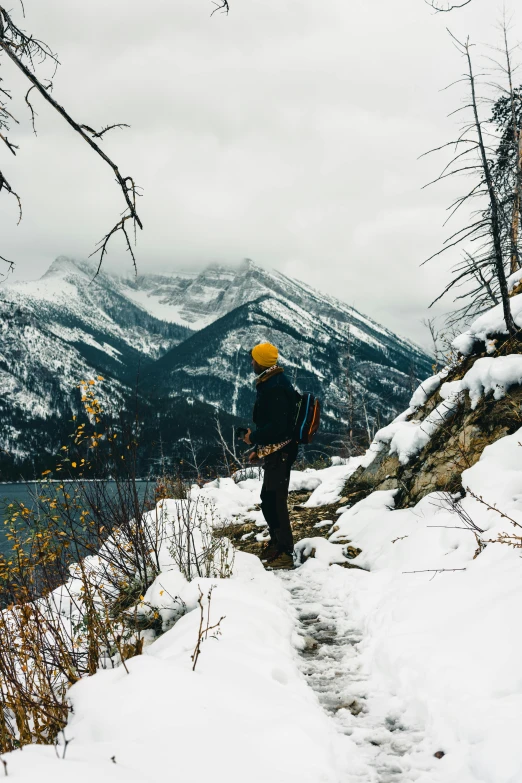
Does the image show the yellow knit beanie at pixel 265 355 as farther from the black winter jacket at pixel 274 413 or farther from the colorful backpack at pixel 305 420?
the colorful backpack at pixel 305 420

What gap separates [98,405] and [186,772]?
2.41 m

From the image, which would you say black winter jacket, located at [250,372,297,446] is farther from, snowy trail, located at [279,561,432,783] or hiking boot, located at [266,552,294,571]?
snowy trail, located at [279,561,432,783]

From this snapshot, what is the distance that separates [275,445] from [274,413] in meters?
0.40

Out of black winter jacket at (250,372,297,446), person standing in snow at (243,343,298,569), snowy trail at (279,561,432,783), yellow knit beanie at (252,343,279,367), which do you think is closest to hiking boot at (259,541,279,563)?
person standing in snow at (243,343,298,569)

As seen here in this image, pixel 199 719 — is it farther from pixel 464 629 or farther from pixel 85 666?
pixel 464 629

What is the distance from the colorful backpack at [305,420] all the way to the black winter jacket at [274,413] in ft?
0.26

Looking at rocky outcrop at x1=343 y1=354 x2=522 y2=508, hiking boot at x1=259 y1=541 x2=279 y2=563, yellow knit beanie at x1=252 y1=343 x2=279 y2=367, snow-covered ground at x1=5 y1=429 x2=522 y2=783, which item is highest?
yellow knit beanie at x1=252 y1=343 x2=279 y2=367

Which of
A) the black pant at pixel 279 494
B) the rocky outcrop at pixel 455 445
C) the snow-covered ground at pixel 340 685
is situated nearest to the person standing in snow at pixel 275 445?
the black pant at pixel 279 494

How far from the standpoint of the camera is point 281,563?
557cm

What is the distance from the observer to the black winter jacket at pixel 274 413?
18.3 feet

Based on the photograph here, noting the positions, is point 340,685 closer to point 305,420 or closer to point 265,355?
point 305,420

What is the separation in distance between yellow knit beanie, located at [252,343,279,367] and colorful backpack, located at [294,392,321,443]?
602 millimetres

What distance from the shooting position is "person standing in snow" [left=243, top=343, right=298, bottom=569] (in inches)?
220

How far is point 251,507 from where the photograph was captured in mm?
9953
